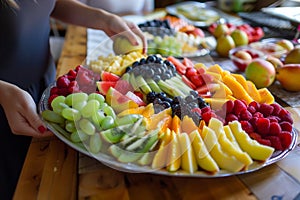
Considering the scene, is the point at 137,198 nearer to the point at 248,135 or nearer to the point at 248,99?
the point at 248,135

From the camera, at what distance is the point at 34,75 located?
34.5 inches

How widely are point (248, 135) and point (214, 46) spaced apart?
746mm

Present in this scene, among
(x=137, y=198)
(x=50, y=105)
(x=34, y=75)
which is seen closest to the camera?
(x=137, y=198)

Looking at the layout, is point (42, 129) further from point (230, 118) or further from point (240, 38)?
point (240, 38)

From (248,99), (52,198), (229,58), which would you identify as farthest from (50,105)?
(229,58)

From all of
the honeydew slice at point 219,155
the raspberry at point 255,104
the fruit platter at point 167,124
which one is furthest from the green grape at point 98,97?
the raspberry at point 255,104

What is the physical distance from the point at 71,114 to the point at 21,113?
0.31 feet

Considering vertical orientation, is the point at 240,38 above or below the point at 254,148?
below

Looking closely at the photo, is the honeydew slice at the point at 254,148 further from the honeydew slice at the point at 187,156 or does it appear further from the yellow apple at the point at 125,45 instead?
the yellow apple at the point at 125,45

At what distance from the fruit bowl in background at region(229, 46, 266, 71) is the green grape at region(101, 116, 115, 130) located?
633 millimetres

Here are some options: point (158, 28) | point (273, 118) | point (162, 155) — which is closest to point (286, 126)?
point (273, 118)

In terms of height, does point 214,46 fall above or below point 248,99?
below

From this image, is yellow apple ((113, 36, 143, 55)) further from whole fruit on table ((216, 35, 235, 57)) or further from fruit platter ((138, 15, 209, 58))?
whole fruit on table ((216, 35, 235, 57))

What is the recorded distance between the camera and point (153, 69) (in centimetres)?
80
